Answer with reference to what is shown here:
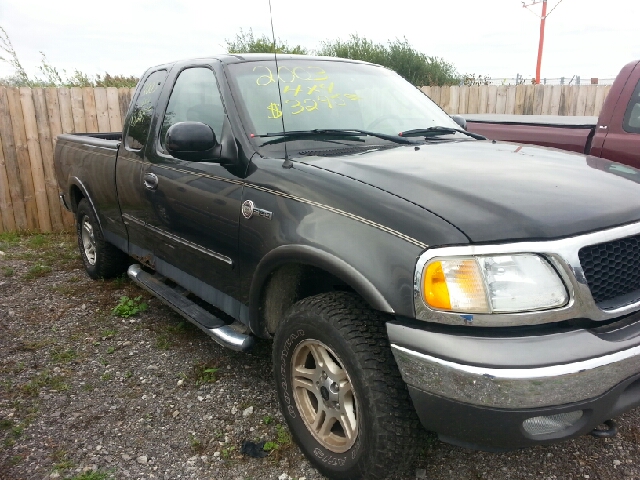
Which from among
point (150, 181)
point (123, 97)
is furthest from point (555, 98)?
point (150, 181)

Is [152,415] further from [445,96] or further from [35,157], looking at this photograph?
[445,96]

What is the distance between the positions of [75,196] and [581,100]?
321 inches

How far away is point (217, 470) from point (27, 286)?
3672 millimetres

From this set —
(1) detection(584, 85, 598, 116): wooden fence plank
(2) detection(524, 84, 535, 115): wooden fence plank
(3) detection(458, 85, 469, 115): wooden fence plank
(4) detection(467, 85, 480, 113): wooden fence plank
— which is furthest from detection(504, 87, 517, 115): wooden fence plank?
(1) detection(584, 85, 598, 116): wooden fence plank

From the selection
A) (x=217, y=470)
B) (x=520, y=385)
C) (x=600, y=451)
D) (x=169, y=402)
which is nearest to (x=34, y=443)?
(x=169, y=402)

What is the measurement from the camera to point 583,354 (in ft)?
5.91

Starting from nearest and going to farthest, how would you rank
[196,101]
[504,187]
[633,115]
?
1. [504,187]
2. [196,101]
3. [633,115]

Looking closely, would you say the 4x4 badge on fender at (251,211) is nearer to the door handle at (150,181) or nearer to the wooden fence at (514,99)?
the door handle at (150,181)

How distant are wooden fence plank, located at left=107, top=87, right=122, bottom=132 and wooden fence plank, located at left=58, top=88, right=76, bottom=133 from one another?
0.49 metres

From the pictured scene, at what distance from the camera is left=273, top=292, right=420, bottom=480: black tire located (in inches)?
80.5

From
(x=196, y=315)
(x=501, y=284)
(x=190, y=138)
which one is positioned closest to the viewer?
(x=501, y=284)

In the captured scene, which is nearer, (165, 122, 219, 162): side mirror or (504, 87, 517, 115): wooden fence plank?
(165, 122, 219, 162): side mirror

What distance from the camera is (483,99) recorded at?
9359 mm

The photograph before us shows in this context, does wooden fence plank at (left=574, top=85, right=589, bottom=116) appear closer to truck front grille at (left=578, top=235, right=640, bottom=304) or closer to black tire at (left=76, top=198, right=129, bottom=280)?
black tire at (left=76, top=198, right=129, bottom=280)
